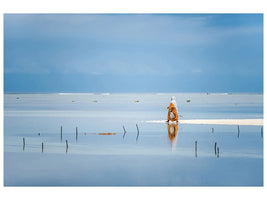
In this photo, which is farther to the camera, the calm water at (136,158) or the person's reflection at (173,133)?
the person's reflection at (173,133)

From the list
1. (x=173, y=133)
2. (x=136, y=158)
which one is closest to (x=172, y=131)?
(x=173, y=133)

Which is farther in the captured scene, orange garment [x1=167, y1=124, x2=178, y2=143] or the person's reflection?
orange garment [x1=167, y1=124, x2=178, y2=143]

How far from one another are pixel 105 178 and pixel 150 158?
116 inches

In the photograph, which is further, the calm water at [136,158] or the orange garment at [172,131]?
the orange garment at [172,131]

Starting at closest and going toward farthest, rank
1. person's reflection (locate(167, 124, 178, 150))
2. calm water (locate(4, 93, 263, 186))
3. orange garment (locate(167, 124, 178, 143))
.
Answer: calm water (locate(4, 93, 263, 186))
person's reflection (locate(167, 124, 178, 150))
orange garment (locate(167, 124, 178, 143))

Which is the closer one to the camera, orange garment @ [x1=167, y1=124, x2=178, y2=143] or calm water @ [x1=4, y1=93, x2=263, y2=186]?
calm water @ [x1=4, y1=93, x2=263, y2=186]

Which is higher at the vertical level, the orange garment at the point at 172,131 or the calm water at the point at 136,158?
the orange garment at the point at 172,131

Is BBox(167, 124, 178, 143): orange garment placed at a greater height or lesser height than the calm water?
greater

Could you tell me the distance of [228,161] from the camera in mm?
13977

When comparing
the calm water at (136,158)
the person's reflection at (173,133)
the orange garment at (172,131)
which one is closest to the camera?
the calm water at (136,158)

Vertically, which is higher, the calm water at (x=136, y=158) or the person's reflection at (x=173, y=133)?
the person's reflection at (x=173, y=133)

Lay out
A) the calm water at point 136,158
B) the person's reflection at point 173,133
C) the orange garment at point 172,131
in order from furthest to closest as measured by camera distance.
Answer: the orange garment at point 172,131, the person's reflection at point 173,133, the calm water at point 136,158

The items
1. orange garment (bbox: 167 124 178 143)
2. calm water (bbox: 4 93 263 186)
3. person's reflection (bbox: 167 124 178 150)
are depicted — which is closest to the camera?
calm water (bbox: 4 93 263 186)
